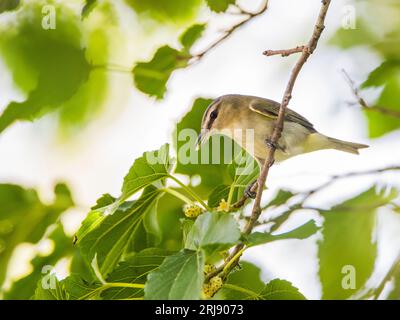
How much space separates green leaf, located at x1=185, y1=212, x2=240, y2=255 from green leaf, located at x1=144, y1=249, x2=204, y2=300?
0.03m

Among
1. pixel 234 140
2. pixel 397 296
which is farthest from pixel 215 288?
pixel 234 140

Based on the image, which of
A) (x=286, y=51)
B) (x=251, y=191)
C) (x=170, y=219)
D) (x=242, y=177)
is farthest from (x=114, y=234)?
(x=286, y=51)

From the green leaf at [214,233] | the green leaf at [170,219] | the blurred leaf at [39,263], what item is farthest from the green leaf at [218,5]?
the blurred leaf at [39,263]

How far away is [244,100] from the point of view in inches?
172

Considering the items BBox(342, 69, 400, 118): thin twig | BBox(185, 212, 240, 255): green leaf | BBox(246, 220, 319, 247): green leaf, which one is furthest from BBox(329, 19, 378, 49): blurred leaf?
BBox(185, 212, 240, 255): green leaf

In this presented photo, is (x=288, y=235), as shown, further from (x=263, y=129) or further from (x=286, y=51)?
(x=263, y=129)

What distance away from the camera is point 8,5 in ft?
7.85

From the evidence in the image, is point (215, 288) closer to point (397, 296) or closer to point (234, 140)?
point (397, 296)

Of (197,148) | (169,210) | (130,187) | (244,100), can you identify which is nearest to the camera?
(130,187)

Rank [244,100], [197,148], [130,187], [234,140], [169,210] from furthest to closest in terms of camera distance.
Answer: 1. [244,100]
2. [234,140]
3. [169,210]
4. [197,148]
5. [130,187]

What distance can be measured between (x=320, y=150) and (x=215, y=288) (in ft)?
6.71

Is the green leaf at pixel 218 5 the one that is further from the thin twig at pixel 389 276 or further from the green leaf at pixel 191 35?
the thin twig at pixel 389 276

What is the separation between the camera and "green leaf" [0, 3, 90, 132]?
2.90 m
